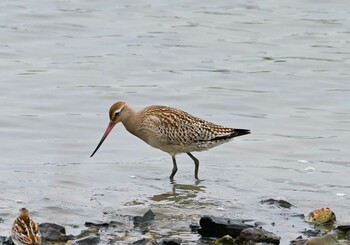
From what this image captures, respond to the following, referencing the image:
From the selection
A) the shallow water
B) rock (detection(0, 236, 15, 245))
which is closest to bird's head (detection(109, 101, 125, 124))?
the shallow water

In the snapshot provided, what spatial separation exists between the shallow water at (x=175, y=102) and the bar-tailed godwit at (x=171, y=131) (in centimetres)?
41

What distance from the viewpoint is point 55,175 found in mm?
13891

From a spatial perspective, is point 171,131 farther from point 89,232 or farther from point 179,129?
point 89,232

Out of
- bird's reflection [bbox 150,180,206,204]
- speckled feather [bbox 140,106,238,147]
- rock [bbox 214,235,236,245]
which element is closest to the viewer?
rock [bbox 214,235,236,245]

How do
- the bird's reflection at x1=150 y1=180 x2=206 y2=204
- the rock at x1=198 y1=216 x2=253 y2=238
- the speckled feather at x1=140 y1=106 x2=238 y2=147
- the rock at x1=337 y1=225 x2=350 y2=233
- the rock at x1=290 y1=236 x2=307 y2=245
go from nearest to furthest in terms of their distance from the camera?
the rock at x1=290 y1=236 x2=307 y2=245 < the rock at x1=198 y1=216 x2=253 y2=238 < the rock at x1=337 y1=225 x2=350 y2=233 < the bird's reflection at x1=150 y1=180 x2=206 y2=204 < the speckled feather at x1=140 y1=106 x2=238 y2=147

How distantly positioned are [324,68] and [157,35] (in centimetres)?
418

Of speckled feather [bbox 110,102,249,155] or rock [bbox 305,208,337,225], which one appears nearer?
rock [bbox 305,208,337,225]

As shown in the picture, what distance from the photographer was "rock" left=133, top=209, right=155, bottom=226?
1134 cm

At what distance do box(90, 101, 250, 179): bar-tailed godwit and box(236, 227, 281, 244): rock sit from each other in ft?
12.2

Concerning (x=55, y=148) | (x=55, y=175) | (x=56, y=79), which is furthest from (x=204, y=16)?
(x=55, y=175)

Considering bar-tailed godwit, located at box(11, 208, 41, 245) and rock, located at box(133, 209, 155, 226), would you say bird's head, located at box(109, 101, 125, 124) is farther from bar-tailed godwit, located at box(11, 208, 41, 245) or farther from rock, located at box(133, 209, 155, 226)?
bar-tailed godwit, located at box(11, 208, 41, 245)

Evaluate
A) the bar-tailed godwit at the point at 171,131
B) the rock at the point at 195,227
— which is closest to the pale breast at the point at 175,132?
the bar-tailed godwit at the point at 171,131

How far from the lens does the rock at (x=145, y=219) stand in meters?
11.3

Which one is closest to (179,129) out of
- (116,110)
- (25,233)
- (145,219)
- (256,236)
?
(116,110)
